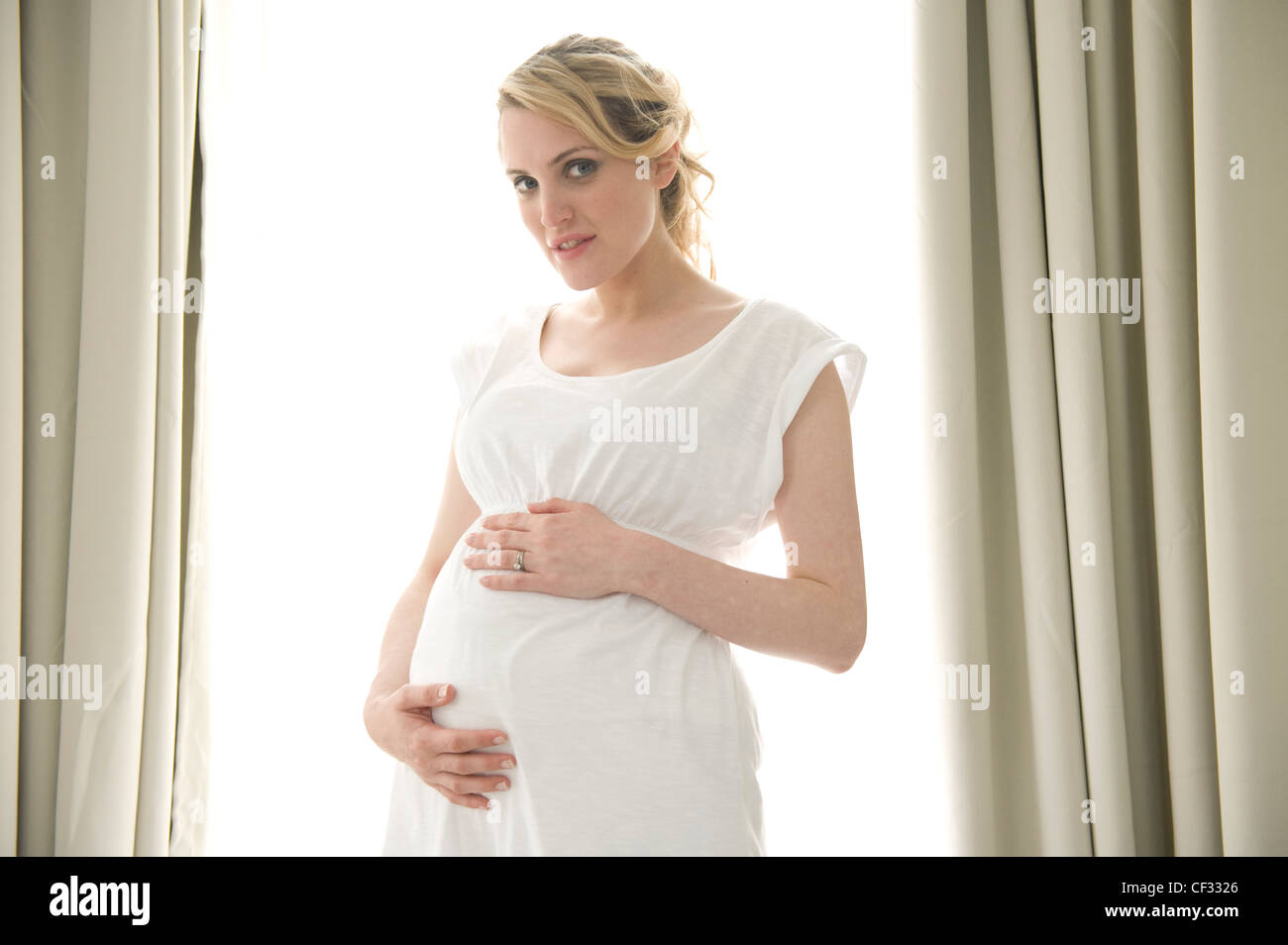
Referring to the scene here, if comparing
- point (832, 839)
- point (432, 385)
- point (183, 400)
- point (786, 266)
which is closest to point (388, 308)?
point (432, 385)

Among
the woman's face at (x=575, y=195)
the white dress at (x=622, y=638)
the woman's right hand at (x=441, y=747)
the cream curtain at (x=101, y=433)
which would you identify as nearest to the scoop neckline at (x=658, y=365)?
the white dress at (x=622, y=638)

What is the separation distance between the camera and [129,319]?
1.50 meters

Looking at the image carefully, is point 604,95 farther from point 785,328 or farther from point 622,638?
point 622,638

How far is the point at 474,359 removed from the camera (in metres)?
1.24

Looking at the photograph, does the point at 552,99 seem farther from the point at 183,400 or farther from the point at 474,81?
the point at 183,400

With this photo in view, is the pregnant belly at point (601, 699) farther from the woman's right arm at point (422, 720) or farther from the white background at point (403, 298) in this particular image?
the white background at point (403, 298)

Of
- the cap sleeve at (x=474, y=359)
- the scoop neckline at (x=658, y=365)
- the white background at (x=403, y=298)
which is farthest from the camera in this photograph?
the white background at (x=403, y=298)

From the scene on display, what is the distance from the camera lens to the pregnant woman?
1001 mm

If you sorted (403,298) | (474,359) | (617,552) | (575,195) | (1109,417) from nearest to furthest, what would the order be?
(617,552) → (575,195) → (474,359) → (1109,417) → (403,298)

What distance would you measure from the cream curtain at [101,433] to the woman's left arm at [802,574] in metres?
0.93

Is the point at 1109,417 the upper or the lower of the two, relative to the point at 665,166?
lower

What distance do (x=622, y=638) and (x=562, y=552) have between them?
12 centimetres

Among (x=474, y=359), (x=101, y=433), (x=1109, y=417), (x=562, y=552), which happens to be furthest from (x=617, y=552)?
(x=101, y=433)

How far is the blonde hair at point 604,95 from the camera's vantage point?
1.09 metres
